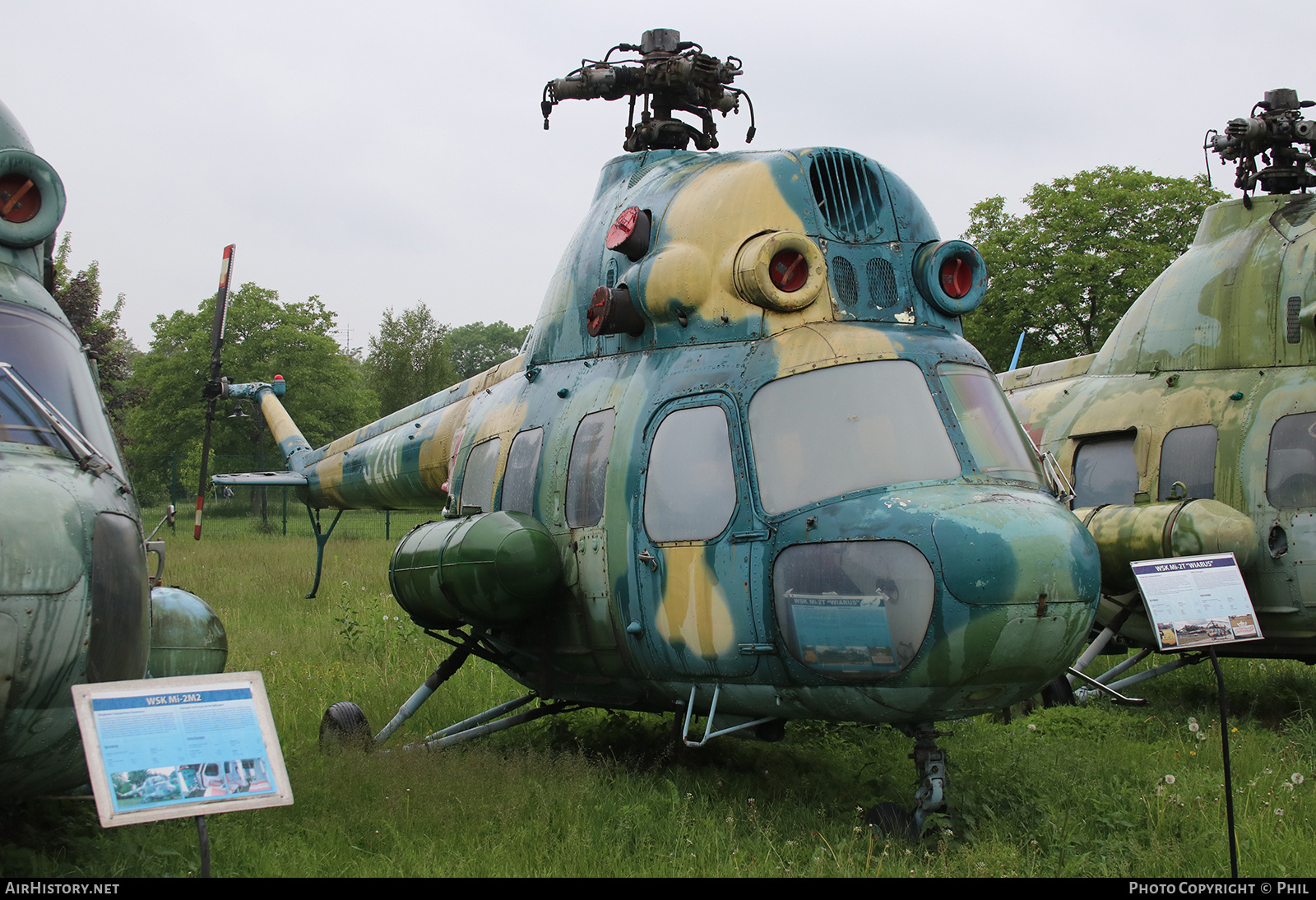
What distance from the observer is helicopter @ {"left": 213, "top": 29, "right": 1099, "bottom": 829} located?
549 centimetres

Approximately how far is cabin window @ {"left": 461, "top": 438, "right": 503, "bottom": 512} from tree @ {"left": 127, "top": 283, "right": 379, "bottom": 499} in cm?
2446

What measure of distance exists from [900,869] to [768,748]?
9.49ft

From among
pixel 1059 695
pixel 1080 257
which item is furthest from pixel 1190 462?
pixel 1080 257

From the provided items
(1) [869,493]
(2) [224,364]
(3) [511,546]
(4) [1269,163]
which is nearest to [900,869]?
(1) [869,493]

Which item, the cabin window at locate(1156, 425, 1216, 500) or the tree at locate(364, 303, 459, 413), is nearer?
the cabin window at locate(1156, 425, 1216, 500)

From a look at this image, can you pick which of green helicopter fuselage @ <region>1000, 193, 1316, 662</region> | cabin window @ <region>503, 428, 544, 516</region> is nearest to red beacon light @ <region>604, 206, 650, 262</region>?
cabin window @ <region>503, 428, 544, 516</region>

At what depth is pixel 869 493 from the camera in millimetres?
5711

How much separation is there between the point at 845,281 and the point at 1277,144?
6413 mm

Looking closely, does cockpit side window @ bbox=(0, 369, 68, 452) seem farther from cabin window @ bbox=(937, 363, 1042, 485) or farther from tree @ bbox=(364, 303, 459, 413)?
tree @ bbox=(364, 303, 459, 413)

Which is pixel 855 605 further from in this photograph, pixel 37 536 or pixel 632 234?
pixel 37 536

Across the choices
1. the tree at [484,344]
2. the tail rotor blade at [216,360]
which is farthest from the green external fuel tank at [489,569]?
the tree at [484,344]

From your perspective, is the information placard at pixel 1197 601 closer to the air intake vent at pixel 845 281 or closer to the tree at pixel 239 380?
the air intake vent at pixel 845 281

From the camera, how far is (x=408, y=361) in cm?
3991

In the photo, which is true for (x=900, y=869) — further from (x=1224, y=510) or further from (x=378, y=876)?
(x=1224, y=510)
